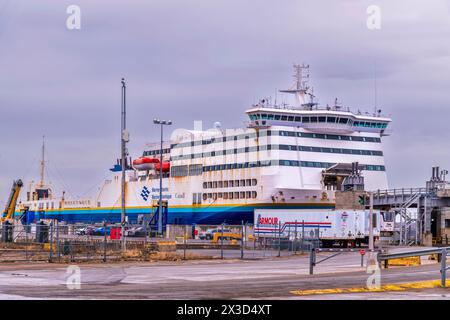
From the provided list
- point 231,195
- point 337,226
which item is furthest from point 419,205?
point 231,195

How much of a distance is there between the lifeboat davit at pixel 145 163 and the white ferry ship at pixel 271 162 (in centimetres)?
160

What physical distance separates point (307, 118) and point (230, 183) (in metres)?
10.6

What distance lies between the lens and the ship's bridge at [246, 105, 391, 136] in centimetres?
8406

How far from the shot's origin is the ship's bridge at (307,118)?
3310 inches

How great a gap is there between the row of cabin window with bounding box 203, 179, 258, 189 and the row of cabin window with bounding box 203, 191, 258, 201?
2.56 ft

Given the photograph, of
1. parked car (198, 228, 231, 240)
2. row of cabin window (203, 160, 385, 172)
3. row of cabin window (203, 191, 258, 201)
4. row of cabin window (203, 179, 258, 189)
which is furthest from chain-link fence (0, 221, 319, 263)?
row of cabin window (203, 179, 258, 189)

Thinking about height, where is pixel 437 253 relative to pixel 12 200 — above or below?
below

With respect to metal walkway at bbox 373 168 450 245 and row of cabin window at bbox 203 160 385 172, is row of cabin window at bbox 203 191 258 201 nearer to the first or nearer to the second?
row of cabin window at bbox 203 160 385 172

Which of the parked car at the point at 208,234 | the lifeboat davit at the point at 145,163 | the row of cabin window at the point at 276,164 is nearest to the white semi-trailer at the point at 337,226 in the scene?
the parked car at the point at 208,234

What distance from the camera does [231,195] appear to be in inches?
3445

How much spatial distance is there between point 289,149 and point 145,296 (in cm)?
6671

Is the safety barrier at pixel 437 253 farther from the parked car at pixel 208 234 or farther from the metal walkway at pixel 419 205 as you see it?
the parked car at pixel 208 234

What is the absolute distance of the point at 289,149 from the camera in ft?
277

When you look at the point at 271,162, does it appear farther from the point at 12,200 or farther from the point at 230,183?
the point at 12,200
